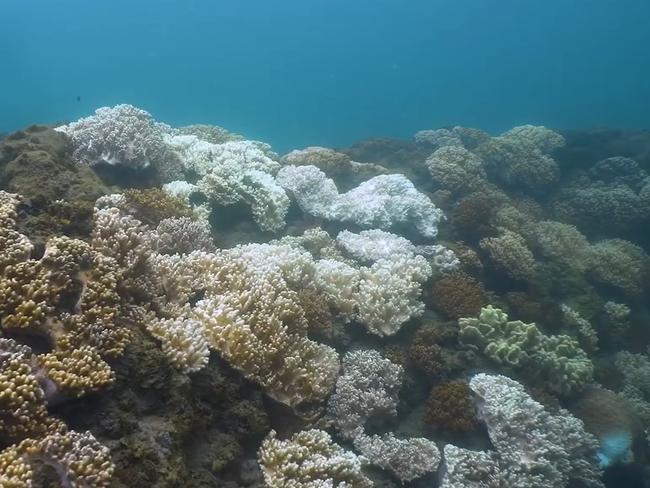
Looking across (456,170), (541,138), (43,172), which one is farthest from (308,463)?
(541,138)

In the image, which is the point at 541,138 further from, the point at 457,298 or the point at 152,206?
the point at 152,206

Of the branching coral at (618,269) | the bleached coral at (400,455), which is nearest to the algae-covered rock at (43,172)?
the bleached coral at (400,455)

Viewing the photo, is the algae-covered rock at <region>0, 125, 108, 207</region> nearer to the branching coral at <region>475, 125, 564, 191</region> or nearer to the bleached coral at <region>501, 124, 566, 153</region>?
the branching coral at <region>475, 125, 564, 191</region>

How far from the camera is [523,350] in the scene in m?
8.15

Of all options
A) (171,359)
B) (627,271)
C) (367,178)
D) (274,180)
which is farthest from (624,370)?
(171,359)

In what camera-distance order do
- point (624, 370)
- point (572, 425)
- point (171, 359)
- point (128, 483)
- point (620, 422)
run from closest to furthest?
point (128, 483)
point (171, 359)
point (572, 425)
point (620, 422)
point (624, 370)

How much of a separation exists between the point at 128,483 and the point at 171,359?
4.14 feet

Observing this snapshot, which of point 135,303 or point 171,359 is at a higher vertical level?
point 135,303

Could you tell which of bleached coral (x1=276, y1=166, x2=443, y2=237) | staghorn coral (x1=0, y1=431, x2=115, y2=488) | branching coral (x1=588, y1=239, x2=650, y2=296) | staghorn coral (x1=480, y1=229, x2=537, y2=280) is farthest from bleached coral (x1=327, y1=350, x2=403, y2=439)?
branching coral (x1=588, y1=239, x2=650, y2=296)

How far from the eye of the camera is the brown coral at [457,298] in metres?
8.37

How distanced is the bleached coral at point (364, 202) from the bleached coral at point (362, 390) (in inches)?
157

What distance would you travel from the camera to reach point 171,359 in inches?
186

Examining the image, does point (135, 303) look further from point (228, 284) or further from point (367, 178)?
point (367, 178)

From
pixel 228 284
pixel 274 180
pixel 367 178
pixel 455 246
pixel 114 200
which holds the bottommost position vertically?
pixel 228 284
